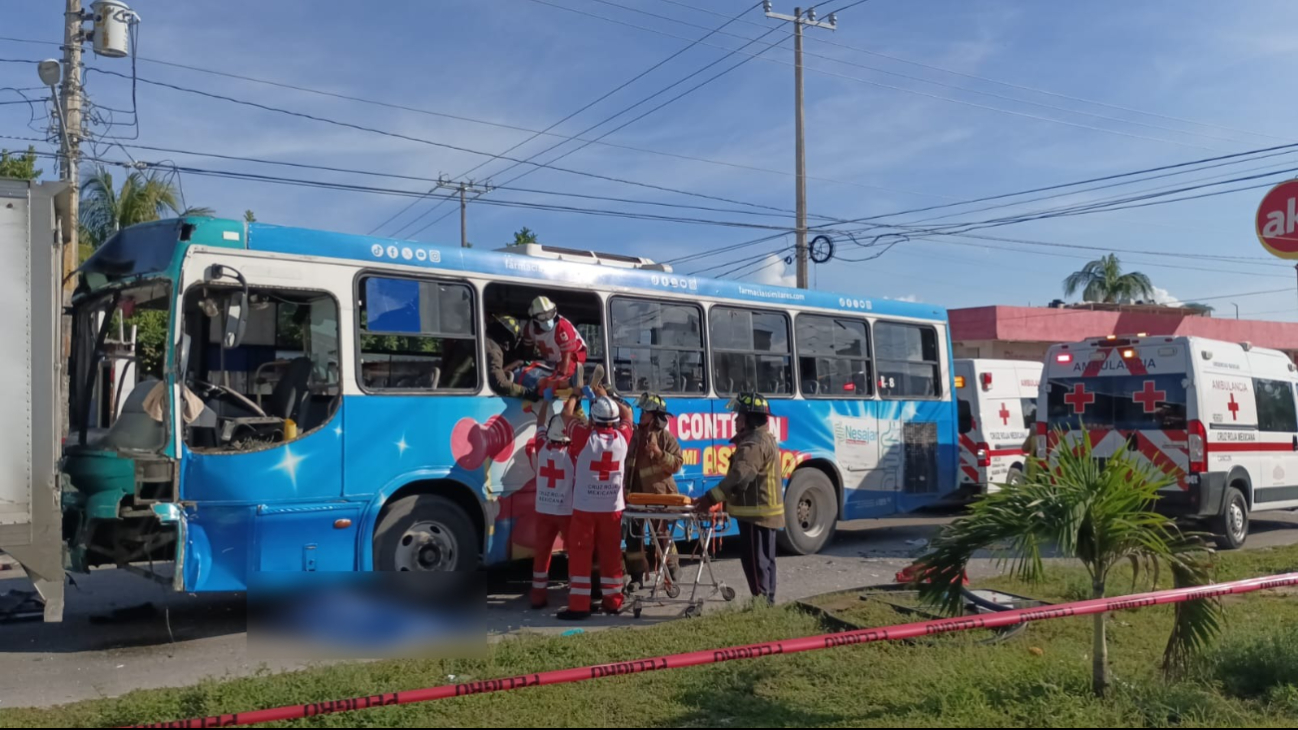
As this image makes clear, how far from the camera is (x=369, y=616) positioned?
20.4 feet

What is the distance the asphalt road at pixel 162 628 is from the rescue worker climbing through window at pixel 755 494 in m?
0.64

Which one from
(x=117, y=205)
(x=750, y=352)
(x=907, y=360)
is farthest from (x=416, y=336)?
(x=117, y=205)

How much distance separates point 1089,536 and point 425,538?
16.5 ft

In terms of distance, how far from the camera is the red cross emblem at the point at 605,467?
8312mm

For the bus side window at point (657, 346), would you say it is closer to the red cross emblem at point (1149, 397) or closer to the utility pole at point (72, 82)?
the red cross emblem at point (1149, 397)

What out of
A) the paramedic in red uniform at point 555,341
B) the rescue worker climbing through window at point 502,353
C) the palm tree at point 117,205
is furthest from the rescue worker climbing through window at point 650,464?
the palm tree at point 117,205

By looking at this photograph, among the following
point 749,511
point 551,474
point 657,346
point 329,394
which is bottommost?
point 749,511

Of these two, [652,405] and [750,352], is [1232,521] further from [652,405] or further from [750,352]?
[652,405]

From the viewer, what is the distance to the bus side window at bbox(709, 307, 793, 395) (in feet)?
36.5

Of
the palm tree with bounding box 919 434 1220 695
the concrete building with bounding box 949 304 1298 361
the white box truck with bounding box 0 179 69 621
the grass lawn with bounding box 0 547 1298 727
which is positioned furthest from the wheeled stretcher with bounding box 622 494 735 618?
the concrete building with bounding box 949 304 1298 361

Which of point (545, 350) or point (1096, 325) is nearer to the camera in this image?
point (545, 350)

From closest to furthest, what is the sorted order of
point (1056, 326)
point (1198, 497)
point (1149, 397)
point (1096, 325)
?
point (1198, 497) < point (1149, 397) < point (1056, 326) < point (1096, 325)

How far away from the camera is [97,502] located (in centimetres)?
723

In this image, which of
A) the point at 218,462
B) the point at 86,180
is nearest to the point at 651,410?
the point at 218,462
